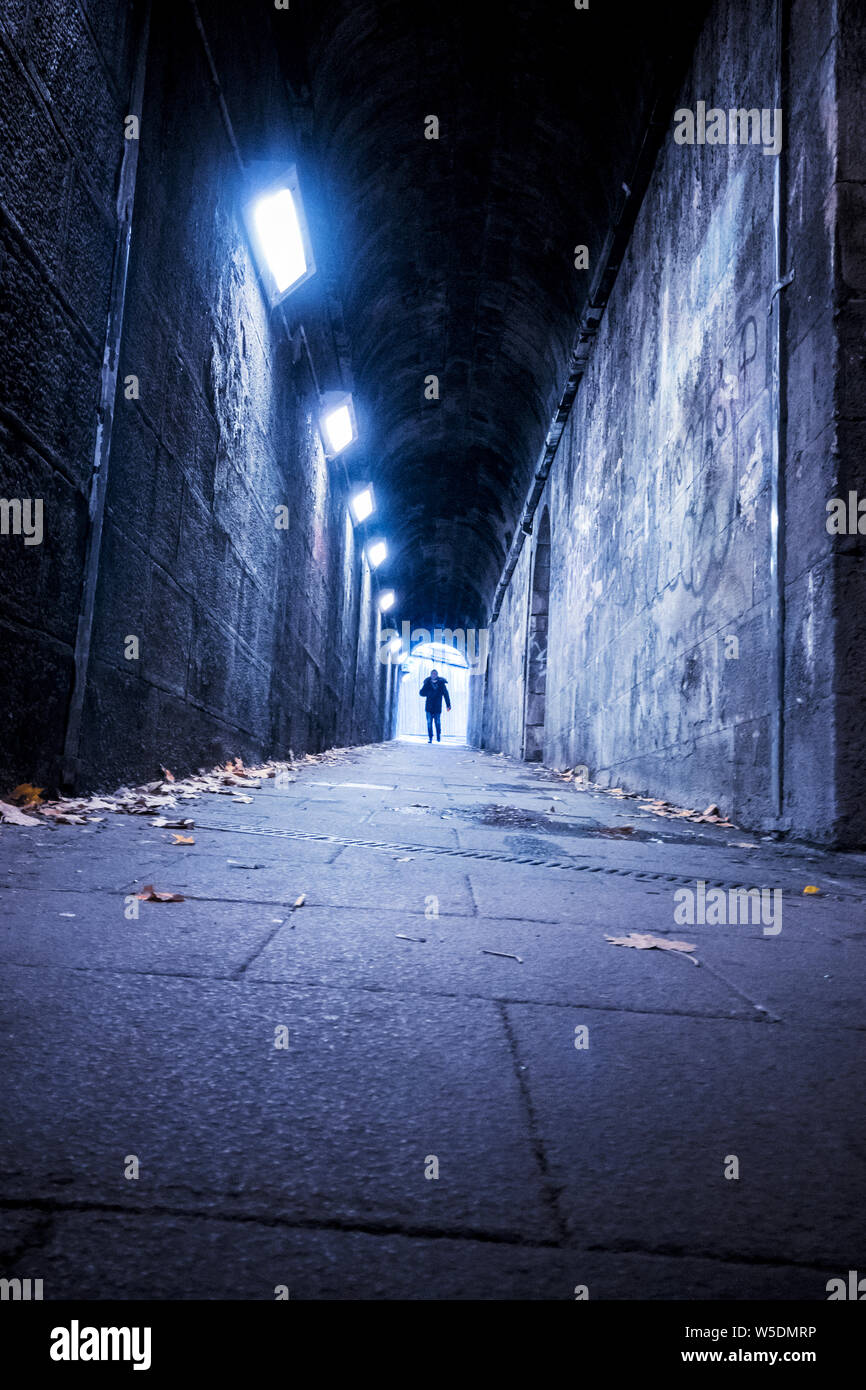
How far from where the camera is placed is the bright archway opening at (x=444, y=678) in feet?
140

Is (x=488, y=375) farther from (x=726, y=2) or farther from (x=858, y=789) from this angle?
(x=858, y=789)

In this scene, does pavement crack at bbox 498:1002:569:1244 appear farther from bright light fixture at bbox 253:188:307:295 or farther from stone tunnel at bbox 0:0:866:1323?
bright light fixture at bbox 253:188:307:295

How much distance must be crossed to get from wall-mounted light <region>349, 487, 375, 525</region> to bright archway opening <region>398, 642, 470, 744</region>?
22.6 meters

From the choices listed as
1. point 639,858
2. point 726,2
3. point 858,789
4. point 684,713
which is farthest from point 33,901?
point 726,2

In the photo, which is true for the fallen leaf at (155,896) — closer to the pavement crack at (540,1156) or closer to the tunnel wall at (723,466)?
the pavement crack at (540,1156)

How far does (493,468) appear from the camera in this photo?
1841cm

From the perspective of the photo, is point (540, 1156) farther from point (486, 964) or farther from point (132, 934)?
point (132, 934)

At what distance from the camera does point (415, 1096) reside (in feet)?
3.95

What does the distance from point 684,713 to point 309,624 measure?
7.11 m

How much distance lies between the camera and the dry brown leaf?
2188 millimetres

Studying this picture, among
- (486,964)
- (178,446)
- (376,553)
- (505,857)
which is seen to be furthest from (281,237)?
(376,553)

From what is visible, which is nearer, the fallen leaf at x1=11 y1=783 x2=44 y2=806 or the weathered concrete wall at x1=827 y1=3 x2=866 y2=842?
the fallen leaf at x1=11 y1=783 x2=44 y2=806

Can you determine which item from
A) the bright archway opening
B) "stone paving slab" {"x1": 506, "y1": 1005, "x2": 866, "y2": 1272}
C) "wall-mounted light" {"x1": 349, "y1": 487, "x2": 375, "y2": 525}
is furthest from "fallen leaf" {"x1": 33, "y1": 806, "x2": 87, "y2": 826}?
the bright archway opening

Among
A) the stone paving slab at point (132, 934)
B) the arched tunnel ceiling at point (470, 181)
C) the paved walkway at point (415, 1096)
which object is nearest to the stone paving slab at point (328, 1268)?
the paved walkway at point (415, 1096)
